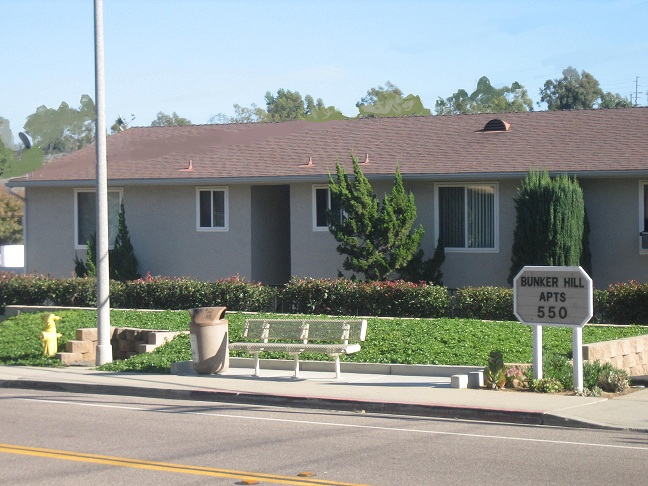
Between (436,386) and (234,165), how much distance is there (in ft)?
47.8

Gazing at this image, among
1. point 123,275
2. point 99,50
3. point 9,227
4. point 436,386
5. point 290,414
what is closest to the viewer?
point 290,414

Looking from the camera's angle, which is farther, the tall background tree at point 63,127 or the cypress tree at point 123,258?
the tall background tree at point 63,127

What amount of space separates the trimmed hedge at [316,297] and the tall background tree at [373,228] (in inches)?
33.1

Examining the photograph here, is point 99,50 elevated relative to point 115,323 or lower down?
elevated

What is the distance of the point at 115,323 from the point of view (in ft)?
71.4

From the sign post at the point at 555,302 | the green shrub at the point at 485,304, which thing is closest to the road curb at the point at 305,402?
the sign post at the point at 555,302

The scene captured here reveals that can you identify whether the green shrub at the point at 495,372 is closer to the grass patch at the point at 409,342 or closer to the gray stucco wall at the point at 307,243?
the grass patch at the point at 409,342

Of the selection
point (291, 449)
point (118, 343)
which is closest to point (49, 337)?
point (118, 343)

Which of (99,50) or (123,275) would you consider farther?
(123,275)

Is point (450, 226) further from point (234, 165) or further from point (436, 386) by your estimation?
point (436, 386)

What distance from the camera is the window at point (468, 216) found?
2501cm

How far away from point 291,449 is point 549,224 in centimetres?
1372

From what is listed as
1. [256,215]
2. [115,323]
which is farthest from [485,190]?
[115,323]

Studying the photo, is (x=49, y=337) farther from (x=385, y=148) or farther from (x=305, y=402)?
(x=385, y=148)
